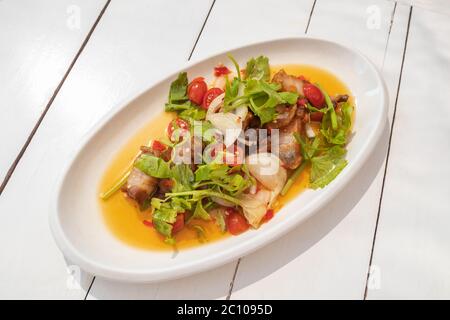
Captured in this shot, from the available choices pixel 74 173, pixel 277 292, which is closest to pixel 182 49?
pixel 74 173

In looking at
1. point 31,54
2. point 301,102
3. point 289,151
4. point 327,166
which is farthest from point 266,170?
point 31,54

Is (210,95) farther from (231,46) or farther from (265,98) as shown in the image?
(231,46)

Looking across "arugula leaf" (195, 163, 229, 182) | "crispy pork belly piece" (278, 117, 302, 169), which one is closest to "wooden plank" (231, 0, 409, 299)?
"crispy pork belly piece" (278, 117, 302, 169)

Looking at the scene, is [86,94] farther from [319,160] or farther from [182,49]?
[319,160]

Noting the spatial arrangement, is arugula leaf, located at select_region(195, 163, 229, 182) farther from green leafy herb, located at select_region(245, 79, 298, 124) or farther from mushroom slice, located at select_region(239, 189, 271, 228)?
green leafy herb, located at select_region(245, 79, 298, 124)

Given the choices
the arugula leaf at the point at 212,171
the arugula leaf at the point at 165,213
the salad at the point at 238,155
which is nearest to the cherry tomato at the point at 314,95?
the salad at the point at 238,155

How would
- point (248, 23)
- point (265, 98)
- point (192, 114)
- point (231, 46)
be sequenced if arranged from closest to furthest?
1. point (265, 98)
2. point (192, 114)
3. point (231, 46)
4. point (248, 23)
